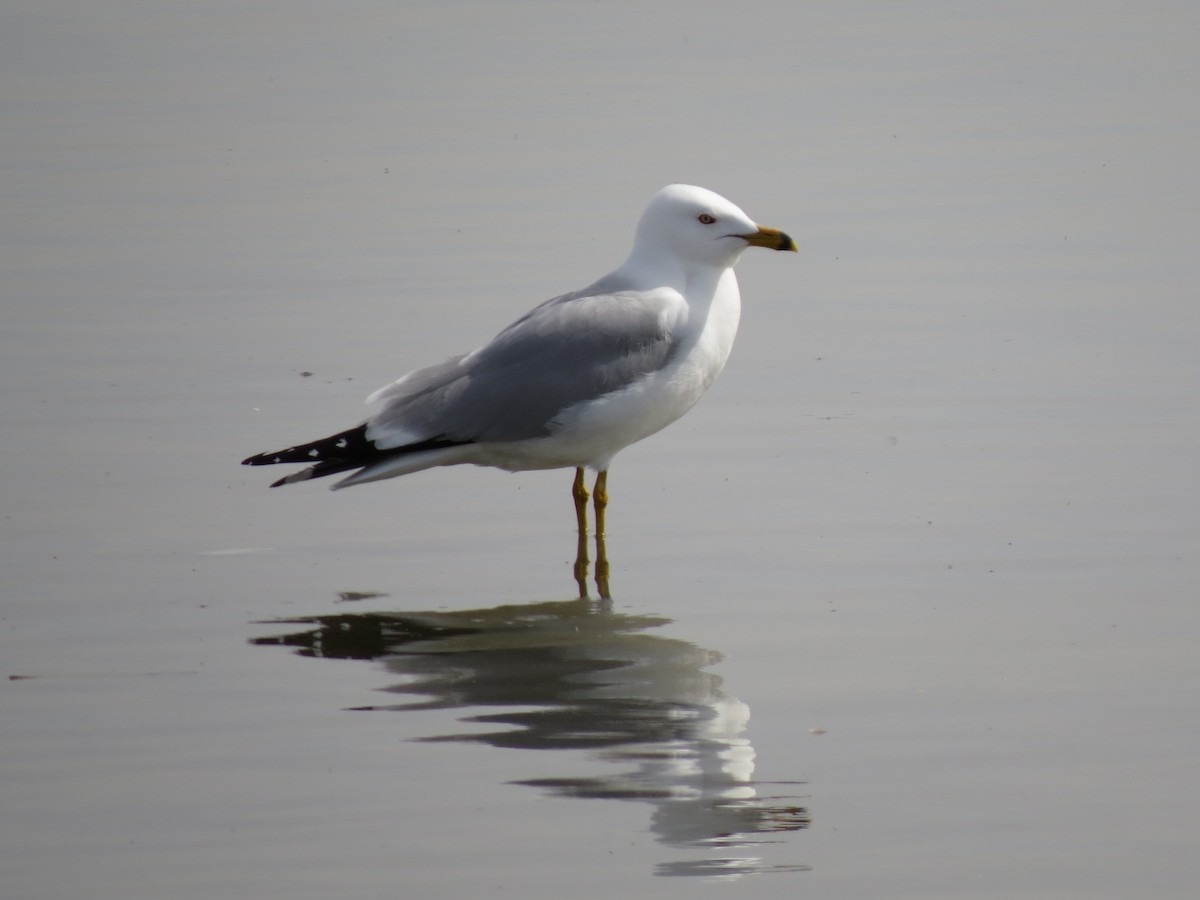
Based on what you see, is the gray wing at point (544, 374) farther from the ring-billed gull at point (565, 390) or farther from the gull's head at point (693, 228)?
the gull's head at point (693, 228)

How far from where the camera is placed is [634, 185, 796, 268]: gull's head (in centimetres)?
685

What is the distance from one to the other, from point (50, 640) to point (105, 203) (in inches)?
264

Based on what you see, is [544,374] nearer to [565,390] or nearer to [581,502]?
[565,390]

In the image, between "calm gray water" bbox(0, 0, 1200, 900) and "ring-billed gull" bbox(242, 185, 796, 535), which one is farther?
"ring-billed gull" bbox(242, 185, 796, 535)

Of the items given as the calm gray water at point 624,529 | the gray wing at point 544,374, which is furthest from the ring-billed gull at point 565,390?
the calm gray water at point 624,529

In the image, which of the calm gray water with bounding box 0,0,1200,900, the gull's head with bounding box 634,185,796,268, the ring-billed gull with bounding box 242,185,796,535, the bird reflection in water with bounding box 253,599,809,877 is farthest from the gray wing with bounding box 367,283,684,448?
the bird reflection in water with bounding box 253,599,809,877

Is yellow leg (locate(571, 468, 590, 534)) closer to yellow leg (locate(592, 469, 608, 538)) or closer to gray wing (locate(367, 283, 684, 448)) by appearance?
yellow leg (locate(592, 469, 608, 538))

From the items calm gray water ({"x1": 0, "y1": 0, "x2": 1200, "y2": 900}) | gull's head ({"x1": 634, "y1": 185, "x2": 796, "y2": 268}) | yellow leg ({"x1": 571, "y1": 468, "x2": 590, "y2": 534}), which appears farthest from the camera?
gull's head ({"x1": 634, "y1": 185, "x2": 796, "y2": 268})

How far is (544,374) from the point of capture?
259 inches

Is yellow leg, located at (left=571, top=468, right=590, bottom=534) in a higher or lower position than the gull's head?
lower

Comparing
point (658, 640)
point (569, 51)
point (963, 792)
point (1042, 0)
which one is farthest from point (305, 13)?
point (963, 792)

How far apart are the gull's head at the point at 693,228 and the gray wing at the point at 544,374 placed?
251 millimetres

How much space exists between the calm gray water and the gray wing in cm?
42

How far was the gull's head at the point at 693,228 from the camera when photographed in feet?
22.5
